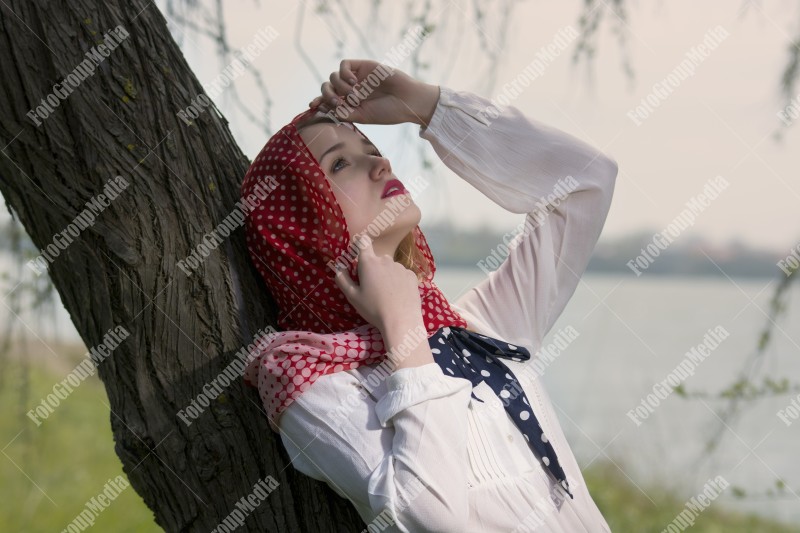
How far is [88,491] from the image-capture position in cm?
699

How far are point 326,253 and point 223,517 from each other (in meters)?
0.59

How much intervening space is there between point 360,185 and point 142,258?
0.47 meters

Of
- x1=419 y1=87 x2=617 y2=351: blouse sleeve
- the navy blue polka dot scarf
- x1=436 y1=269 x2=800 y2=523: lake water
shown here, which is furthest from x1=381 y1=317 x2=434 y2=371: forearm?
x1=436 y1=269 x2=800 y2=523: lake water

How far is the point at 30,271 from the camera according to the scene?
8.21ft

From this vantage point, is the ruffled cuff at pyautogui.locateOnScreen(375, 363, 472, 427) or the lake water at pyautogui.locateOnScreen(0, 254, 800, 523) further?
the lake water at pyautogui.locateOnScreen(0, 254, 800, 523)

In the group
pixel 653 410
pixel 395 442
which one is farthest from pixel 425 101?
pixel 653 410

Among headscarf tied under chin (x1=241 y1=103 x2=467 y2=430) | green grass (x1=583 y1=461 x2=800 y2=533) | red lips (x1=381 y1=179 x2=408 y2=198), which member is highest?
red lips (x1=381 y1=179 x2=408 y2=198)

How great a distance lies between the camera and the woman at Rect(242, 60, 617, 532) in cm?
147

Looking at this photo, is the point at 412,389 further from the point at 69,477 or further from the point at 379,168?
the point at 69,477

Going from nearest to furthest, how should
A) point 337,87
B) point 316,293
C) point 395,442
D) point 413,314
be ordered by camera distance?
point 395,442 → point 413,314 → point 316,293 → point 337,87

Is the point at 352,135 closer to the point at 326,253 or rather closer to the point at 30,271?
the point at 326,253

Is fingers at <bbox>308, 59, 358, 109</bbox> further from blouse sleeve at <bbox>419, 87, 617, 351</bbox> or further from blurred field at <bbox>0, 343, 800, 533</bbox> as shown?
blurred field at <bbox>0, 343, 800, 533</bbox>

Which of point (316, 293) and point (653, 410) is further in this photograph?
point (653, 410)

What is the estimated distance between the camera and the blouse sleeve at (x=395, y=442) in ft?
4.61
